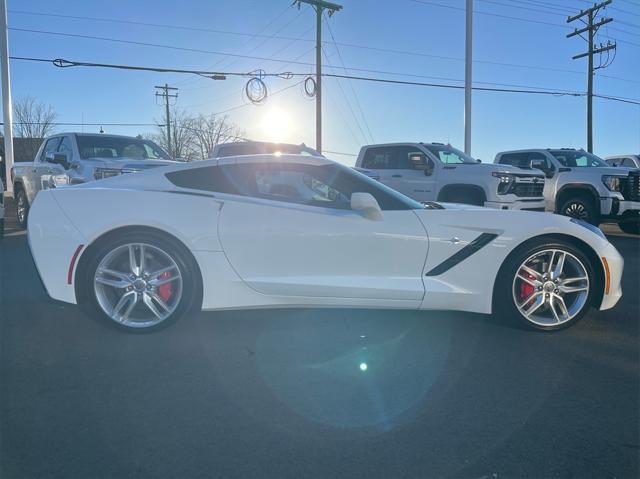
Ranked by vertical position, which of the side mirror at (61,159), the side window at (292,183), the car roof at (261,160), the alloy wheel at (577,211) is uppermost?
the side mirror at (61,159)

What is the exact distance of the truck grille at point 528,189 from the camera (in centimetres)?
984

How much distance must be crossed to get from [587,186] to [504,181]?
7.91 ft

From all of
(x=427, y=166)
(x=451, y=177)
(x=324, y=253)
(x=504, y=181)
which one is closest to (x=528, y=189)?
(x=504, y=181)

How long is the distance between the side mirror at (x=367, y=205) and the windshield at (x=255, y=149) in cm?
667

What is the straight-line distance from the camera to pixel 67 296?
376 centimetres

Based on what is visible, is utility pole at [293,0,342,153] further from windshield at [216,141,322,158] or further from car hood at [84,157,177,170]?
car hood at [84,157,177,170]

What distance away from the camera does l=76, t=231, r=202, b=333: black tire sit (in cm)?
374

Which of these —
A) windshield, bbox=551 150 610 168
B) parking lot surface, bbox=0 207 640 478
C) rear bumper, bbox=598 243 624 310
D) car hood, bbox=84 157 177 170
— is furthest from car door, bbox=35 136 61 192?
windshield, bbox=551 150 610 168

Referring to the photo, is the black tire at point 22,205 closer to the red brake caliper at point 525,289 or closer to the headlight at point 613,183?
the red brake caliper at point 525,289

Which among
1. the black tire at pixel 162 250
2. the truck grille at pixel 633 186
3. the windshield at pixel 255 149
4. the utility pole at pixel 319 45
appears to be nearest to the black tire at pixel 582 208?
the truck grille at pixel 633 186

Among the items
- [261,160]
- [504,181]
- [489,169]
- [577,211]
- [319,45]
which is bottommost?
[577,211]

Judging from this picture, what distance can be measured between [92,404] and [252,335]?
137 cm

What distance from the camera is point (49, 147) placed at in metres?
9.95

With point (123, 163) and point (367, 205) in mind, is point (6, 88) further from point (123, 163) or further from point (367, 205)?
point (367, 205)
